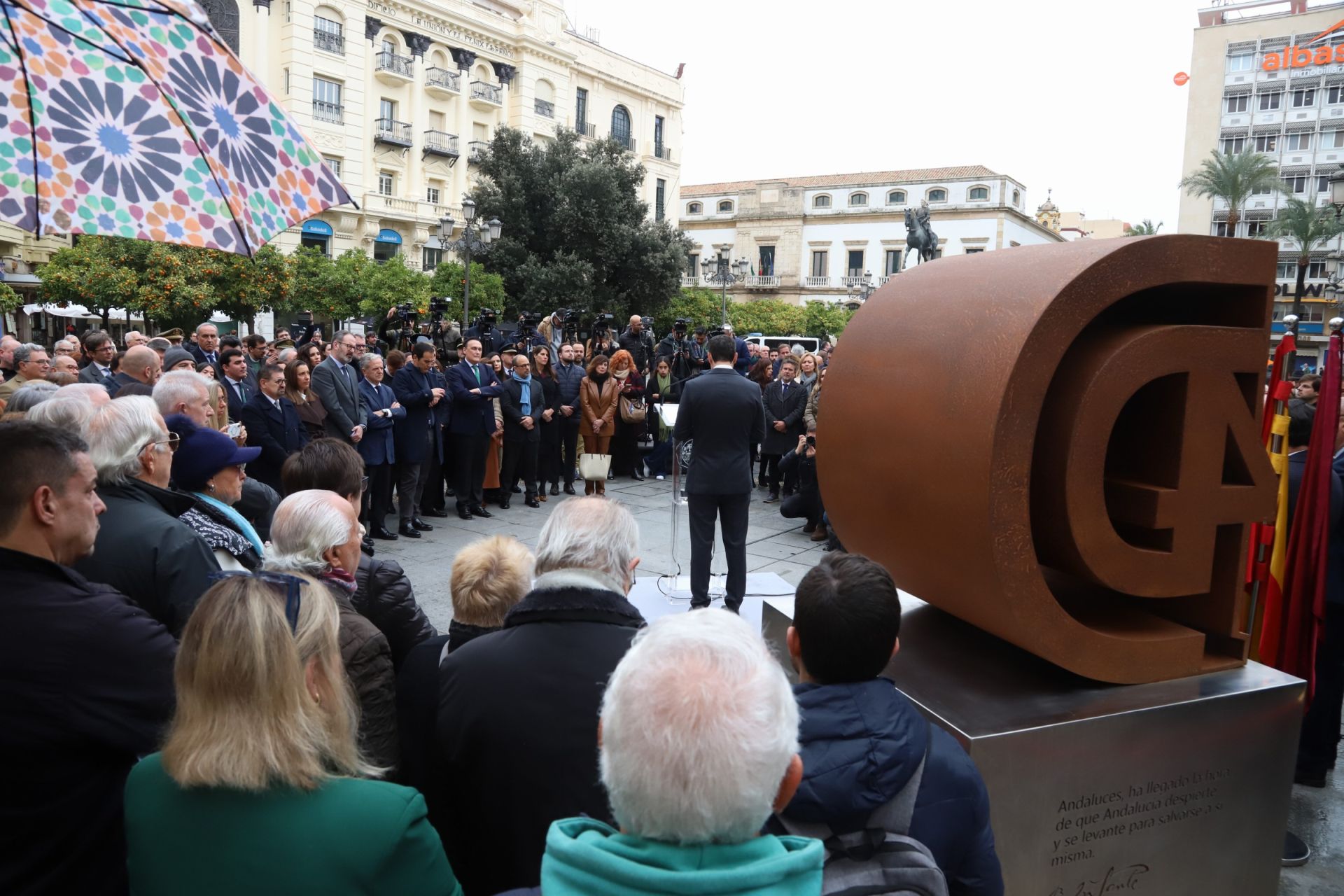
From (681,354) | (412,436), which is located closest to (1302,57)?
(681,354)

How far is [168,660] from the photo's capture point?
1976mm

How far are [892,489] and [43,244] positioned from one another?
99.4ft

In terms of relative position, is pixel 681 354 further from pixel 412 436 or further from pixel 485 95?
pixel 485 95

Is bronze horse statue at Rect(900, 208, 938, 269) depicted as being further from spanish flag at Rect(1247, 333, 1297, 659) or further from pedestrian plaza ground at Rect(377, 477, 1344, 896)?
spanish flag at Rect(1247, 333, 1297, 659)

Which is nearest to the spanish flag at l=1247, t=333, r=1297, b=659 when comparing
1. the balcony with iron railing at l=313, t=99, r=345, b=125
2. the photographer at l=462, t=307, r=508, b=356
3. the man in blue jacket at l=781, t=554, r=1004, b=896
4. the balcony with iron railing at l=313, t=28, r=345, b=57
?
the man in blue jacket at l=781, t=554, r=1004, b=896

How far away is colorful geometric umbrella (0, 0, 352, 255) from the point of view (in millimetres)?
2576

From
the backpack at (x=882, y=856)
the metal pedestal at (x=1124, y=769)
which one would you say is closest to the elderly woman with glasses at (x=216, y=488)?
the backpack at (x=882, y=856)

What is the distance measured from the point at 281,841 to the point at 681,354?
466 inches

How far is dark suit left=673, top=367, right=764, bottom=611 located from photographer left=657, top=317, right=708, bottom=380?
6866 millimetres

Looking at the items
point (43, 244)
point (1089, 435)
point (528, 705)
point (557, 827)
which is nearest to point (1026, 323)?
point (1089, 435)

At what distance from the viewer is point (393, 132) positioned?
35531 mm

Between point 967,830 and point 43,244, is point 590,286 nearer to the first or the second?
point 43,244

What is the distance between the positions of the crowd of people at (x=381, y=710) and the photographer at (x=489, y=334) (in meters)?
7.87
